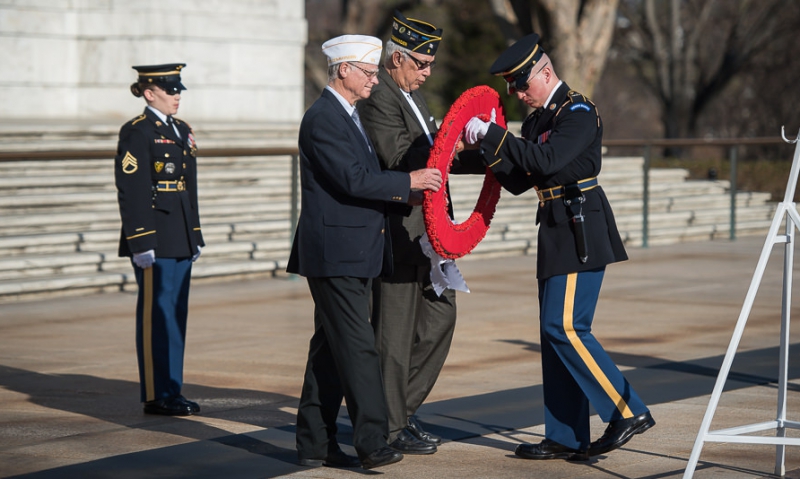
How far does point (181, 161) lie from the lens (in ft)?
22.9

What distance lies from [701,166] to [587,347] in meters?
19.0

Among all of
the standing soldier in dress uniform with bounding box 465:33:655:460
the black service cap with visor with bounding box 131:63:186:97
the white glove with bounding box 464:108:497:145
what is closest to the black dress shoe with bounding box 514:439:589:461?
the standing soldier in dress uniform with bounding box 465:33:655:460

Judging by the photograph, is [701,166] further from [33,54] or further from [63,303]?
[63,303]

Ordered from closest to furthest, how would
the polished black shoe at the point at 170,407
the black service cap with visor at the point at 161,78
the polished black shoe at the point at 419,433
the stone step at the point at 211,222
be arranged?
1. the polished black shoe at the point at 419,433
2. the polished black shoe at the point at 170,407
3. the black service cap with visor at the point at 161,78
4. the stone step at the point at 211,222

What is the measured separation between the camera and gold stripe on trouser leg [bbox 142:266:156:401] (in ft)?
22.0

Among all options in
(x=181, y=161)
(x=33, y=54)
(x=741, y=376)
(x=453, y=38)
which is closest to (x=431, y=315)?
(x=181, y=161)

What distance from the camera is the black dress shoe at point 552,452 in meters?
5.62

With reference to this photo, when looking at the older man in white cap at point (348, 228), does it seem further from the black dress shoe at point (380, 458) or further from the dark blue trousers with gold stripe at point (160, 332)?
the dark blue trousers with gold stripe at point (160, 332)

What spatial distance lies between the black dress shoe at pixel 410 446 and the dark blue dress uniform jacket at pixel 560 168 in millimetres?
924

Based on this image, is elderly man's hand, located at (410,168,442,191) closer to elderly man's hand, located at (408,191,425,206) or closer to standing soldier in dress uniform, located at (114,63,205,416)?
elderly man's hand, located at (408,191,425,206)

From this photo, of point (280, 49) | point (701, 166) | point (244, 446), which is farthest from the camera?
point (701, 166)

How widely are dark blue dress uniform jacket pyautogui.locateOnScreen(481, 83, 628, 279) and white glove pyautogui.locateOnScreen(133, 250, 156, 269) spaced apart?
205 centimetres

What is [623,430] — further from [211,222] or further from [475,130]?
[211,222]

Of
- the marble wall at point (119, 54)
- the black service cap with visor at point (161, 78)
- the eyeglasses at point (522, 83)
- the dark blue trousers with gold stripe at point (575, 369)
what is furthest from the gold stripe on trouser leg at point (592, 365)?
the marble wall at point (119, 54)
